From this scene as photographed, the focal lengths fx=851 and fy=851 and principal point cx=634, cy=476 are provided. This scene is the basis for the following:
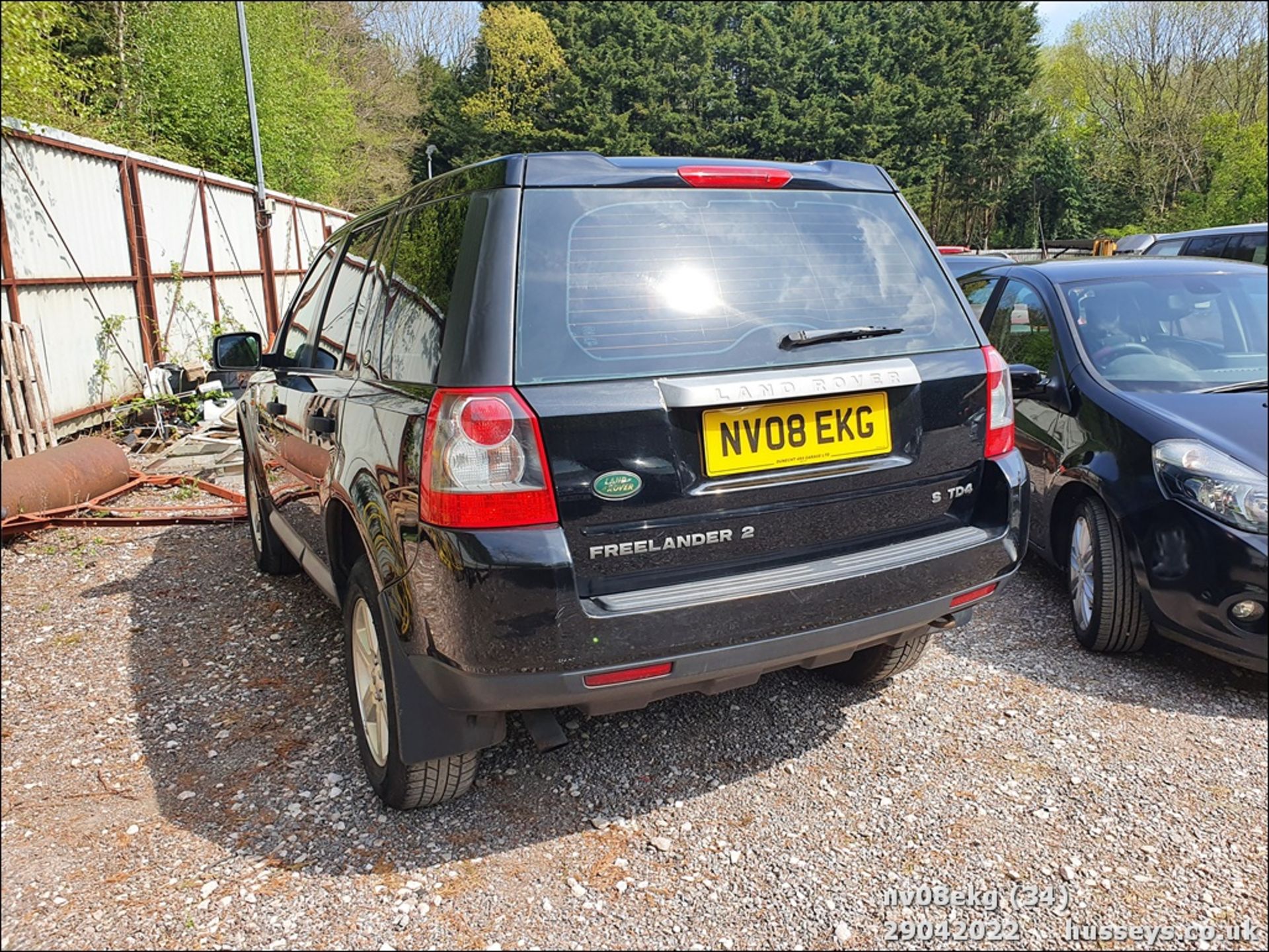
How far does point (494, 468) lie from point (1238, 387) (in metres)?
1.44

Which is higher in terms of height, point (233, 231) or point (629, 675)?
point (233, 231)

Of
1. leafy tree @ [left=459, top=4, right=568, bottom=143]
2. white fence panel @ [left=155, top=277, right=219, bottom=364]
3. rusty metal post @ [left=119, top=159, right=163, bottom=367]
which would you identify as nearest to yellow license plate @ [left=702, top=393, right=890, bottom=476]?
white fence panel @ [left=155, top=277, right=219, bottom=364]

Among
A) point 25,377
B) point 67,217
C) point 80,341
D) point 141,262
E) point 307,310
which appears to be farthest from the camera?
point 141,262

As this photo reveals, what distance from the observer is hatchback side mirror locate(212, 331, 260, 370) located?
12.8ft

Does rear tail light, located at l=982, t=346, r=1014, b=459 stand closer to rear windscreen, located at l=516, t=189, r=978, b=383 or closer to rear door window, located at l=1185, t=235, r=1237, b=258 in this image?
rear windscreen, located at l=516, t=189, r=978, b=383

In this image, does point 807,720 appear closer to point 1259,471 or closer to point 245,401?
point 1259,471

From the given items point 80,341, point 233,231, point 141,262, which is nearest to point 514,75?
point 233,231

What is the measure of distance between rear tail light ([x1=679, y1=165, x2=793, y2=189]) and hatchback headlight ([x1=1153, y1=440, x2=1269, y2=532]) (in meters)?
1.29

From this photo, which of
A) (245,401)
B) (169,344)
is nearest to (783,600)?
(245,401)

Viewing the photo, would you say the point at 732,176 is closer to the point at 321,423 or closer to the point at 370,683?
the point at 321,423

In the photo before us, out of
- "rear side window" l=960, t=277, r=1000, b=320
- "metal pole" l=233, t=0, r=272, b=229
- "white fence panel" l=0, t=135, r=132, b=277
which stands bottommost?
"rear side window" l=960, t=277, r=1000, b=320

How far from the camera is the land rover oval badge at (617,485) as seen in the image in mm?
1923

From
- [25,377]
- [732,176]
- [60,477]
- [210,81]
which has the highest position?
[210,81]

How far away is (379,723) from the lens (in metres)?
2.46
